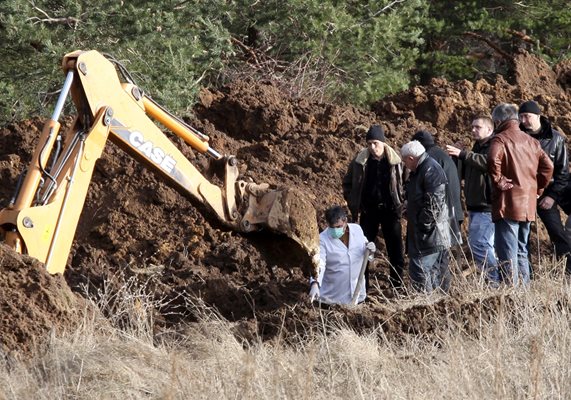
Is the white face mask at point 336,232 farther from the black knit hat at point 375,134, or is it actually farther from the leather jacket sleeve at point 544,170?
the leather jacket sleeve at point 544,170

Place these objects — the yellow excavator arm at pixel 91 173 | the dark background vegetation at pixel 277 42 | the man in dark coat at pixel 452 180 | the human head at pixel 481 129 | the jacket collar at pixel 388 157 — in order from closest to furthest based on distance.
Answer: the yellow excavator arm at pixel 91 173 < the man in dark coat at pixel 452 180 < the human head at pixel 481 129 < the jacket collar at pixel 388 157 < the dark background vegetation at pixel 277 42

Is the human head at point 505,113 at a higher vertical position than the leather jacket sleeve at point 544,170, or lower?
higher

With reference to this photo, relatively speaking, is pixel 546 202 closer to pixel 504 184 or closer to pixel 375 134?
pixel 504 184

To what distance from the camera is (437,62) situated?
940 inches

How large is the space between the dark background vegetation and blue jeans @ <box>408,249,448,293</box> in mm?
5804

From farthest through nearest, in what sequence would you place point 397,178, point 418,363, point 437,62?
1. point 437,62
2. point 397,178
3. point 418,363

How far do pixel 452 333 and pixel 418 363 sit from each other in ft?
2.76

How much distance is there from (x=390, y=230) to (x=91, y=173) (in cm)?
371

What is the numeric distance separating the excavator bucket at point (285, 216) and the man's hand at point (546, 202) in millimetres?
2363

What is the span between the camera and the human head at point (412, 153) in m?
11.4

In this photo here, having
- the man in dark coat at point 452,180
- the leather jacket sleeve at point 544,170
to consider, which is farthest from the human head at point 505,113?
the man in dark coat at point 452,180

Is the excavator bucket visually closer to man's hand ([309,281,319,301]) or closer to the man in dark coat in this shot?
man's hand ([309,281,319,301])

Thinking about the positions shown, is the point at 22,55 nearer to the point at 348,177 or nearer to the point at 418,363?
the point at 348,177

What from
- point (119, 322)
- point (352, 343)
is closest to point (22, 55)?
point (119, 322)
